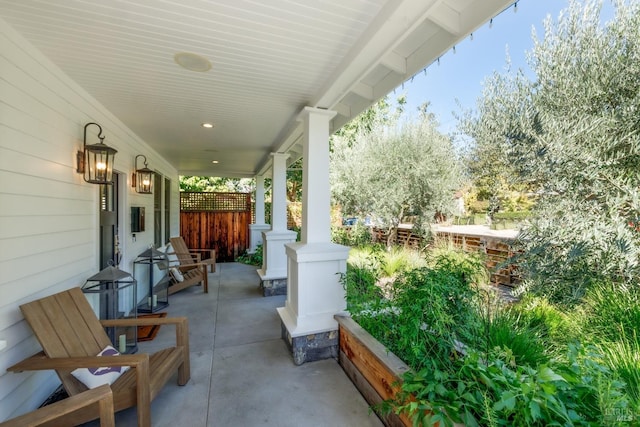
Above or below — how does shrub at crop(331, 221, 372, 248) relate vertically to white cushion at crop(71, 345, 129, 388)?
above

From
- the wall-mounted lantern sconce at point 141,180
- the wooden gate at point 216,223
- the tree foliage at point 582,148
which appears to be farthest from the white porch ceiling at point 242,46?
the wooden gate at point 216,223

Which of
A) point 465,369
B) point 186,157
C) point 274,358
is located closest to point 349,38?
point 465,369

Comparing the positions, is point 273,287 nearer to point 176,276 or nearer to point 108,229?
point 176,276

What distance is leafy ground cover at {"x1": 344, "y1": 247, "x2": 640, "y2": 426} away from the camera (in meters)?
1.10

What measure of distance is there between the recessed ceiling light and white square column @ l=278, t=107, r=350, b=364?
104 cm

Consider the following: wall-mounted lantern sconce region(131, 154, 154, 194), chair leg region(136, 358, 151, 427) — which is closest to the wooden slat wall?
wall-mounted lantern sconce region(131, 154, 154, 194)

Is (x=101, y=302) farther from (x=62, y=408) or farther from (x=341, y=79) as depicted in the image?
(x=341, y=79)

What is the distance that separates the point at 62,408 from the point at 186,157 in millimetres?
5660

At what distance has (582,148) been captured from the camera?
2998 millimetres

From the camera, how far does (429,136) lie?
6.23 meters

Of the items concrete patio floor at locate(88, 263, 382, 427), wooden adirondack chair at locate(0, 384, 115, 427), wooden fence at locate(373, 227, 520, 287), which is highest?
wooden fence at locate(373, 227, 520, 287)

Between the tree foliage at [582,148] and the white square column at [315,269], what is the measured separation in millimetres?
2440

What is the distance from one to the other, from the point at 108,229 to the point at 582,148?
5.45 m

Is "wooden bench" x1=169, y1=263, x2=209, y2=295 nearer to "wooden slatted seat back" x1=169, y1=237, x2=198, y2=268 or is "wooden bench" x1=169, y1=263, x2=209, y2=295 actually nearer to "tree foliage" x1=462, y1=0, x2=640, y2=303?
"wooden slatted seat back" x1=169, y1=237, x2=198, y2=268
